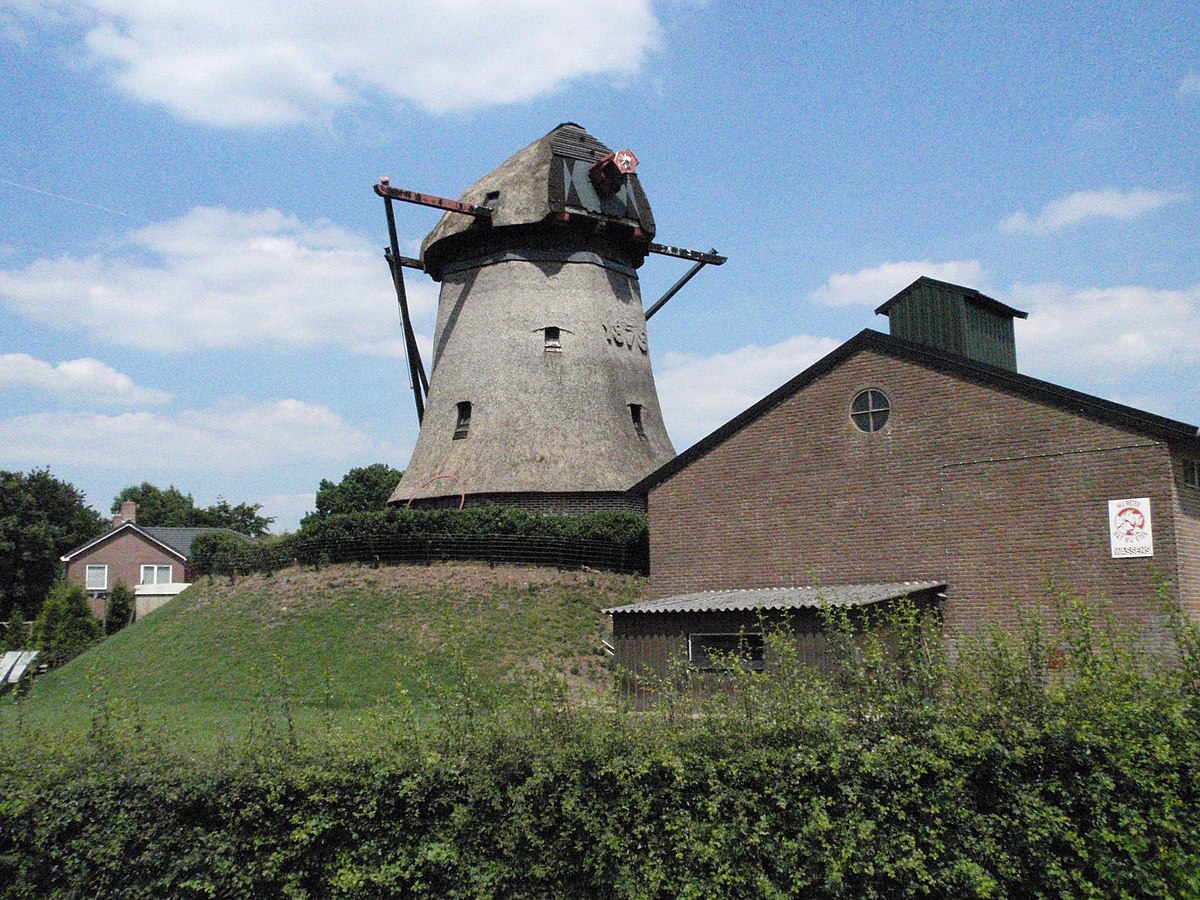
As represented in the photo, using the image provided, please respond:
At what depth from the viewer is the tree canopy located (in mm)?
87125

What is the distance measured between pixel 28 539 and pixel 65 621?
64.0ft

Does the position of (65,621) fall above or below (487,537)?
below

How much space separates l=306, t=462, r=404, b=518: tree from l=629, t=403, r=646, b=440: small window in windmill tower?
93.6 feet

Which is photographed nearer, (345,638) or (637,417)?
(345,638)

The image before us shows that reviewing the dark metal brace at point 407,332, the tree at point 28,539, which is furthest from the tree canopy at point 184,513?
the dark metal brace at point 407,332

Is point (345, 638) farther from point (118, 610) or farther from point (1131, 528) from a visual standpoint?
point (118, 610)

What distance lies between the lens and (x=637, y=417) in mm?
32938

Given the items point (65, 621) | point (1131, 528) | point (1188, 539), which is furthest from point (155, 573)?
point (1188, 539)

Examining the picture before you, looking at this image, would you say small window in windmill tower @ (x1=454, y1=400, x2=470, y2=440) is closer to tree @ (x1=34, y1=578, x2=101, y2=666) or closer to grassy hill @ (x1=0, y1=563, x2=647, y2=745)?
grassy hill @ (x1=0, y1=563, x2=647, y2=745)

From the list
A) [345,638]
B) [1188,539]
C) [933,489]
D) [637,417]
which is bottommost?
[345,638]

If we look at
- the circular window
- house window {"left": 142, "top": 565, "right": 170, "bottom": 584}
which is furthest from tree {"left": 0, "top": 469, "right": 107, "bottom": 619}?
the circular window

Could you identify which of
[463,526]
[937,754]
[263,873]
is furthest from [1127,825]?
[463,526]

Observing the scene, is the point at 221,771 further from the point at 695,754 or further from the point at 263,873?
the point at 695,754

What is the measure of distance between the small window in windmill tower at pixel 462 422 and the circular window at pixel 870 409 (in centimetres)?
1333
